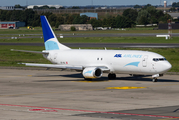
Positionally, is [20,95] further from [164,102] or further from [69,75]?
[69,75]

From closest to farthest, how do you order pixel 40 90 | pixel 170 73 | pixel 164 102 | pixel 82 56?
pixel 164 102 < pixel 40 90 < pixel 82 56 < pixel 170 73

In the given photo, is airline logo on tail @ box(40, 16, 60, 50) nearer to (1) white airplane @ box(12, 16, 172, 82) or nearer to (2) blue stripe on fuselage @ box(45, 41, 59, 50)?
(2) blue stripe on fuselage @ box(45, 41, 59, 50)

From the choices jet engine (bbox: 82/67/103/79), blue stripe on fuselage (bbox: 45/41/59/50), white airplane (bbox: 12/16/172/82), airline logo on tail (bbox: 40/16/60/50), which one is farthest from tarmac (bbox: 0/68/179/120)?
airline logo on tail (bbox: 40/16/60/50)

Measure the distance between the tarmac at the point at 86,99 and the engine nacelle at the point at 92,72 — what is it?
3.00 feet

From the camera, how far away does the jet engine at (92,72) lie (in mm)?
42094

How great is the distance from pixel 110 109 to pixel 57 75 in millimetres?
26365

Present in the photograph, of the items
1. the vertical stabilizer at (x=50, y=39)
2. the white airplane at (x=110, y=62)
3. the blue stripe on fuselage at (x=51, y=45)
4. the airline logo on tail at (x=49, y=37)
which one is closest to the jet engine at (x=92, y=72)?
the white airplane at (x=110, y=62)

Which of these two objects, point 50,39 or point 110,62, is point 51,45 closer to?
point 50,39

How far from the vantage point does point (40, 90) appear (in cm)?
3581

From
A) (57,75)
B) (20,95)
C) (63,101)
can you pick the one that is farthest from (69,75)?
(63,101)

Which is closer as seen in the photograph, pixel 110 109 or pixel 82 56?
pixel 110 109

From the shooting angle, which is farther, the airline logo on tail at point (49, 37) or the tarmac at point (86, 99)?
the airline logo on tail at point (49, 37)

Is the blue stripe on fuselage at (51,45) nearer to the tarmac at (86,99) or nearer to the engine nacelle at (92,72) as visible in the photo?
the tarmac at (86,99)

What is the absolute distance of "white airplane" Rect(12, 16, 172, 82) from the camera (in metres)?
40.5
